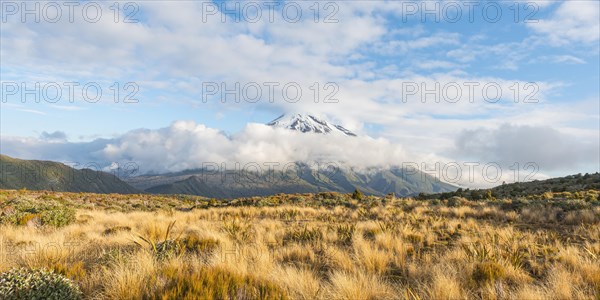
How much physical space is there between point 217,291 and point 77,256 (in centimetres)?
518

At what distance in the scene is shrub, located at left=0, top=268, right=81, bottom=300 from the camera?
4312 millimetres

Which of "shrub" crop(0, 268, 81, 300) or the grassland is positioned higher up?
"shrub" crop(0, 268, 81, 300)

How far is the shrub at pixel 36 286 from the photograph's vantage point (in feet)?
14.1

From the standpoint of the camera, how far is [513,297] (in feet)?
14.9

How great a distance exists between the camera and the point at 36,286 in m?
4.45

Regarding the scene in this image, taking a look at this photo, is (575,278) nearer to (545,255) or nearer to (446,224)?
(545,255)

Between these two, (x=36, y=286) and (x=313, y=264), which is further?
(x=313, y=264)

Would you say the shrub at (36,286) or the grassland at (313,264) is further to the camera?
the grassland at (313,264)

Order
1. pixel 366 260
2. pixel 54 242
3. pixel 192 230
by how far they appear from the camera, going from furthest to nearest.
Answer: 1. pixel 192 230
2. pixel 54 242
3. pixel 366 260

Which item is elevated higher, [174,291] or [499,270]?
[174,291]

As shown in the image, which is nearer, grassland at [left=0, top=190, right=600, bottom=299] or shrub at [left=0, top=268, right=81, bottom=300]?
shrub at [left=0, top=268, right=81, bottom=300]

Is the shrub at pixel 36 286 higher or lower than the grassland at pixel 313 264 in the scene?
higher

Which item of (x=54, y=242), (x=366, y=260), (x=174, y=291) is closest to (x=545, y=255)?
(x=366, y=260)

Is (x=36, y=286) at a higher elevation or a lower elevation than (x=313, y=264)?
higher
